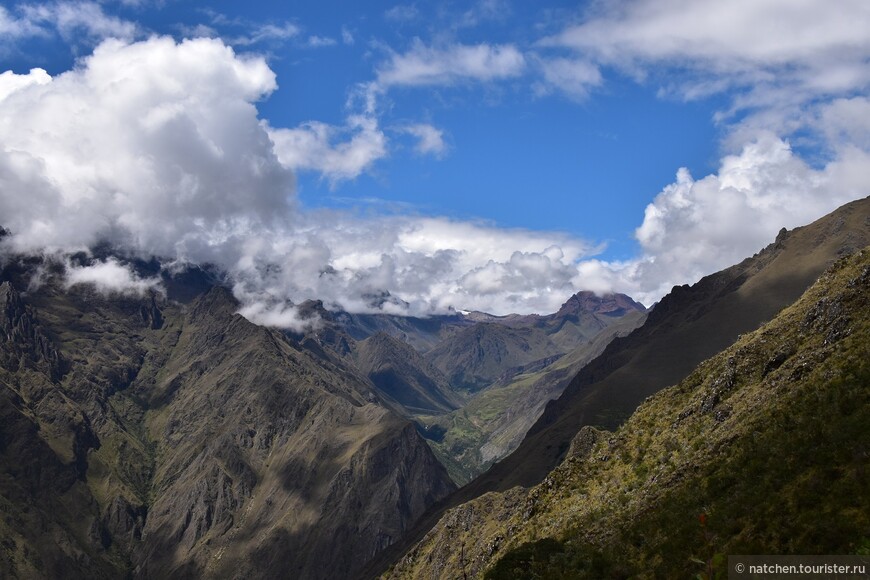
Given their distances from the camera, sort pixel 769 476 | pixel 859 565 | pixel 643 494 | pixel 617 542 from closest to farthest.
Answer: pixel 859 565 < pixel 769 476 < pixel 617 542 < pixel 643 494

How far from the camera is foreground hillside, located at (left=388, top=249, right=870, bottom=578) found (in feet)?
140

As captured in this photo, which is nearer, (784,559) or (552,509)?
(784,559)

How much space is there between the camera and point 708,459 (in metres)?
58.1

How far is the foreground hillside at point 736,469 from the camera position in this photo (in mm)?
42562

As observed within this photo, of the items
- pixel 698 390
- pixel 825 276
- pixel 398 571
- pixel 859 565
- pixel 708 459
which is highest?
pixel 825 276

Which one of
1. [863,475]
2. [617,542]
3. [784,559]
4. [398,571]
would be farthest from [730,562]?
[398,571]

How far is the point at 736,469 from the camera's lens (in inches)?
2064

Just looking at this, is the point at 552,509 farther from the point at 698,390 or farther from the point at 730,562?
the point at 730,562

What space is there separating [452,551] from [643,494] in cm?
9523

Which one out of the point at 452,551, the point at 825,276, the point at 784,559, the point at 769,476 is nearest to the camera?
the point at 784,559

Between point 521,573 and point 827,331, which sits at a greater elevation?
point 827,331

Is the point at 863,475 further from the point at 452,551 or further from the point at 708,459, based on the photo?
the point at 452,551

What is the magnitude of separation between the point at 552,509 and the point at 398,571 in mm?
110536

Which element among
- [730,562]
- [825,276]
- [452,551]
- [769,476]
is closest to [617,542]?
[769,476]
